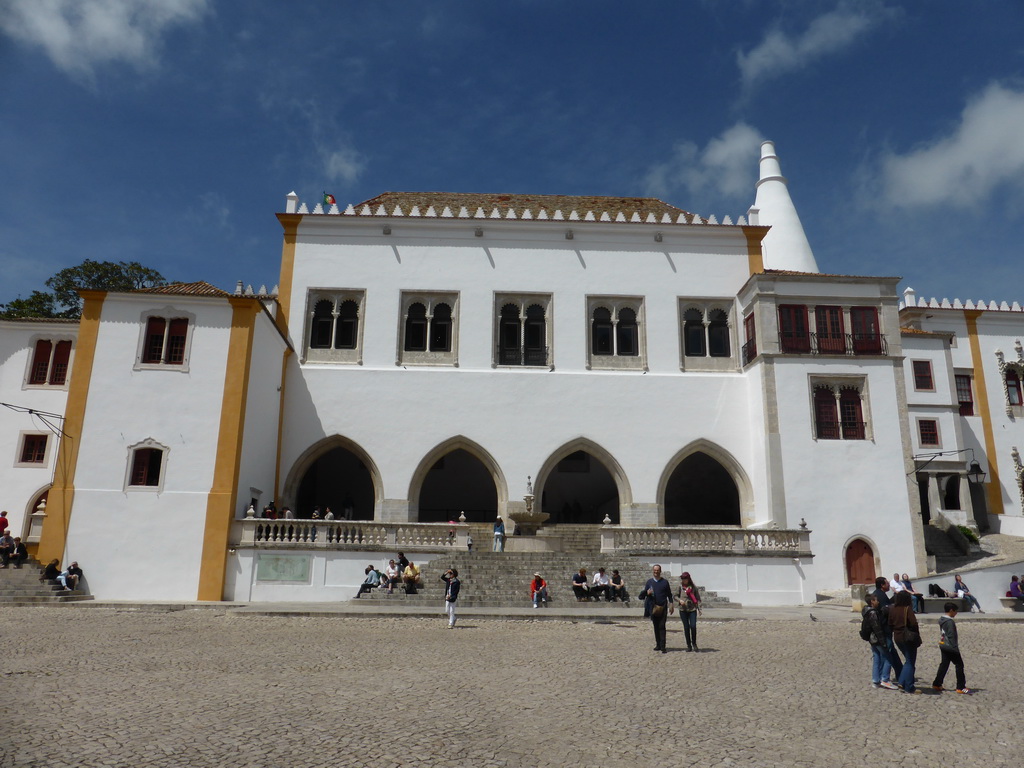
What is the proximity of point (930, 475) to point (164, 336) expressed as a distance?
2573cm

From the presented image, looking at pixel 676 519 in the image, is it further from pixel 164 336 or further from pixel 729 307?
pixel 164 336

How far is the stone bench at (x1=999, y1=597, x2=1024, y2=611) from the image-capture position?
1634 cm

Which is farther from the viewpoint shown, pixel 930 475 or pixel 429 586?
pixel 930 475

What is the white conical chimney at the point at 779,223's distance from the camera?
2864 centimetres

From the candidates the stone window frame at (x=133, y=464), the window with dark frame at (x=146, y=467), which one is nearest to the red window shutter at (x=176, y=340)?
the stone window frame at (x=133, y=464)

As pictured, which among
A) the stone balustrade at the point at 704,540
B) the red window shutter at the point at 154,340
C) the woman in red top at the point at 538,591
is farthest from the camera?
the stone balustrade at the point at 704,540

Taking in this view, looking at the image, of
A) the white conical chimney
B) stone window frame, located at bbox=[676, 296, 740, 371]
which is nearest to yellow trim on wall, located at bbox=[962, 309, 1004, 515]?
the white conical chimney

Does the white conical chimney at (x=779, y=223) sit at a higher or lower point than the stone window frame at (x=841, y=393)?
higher

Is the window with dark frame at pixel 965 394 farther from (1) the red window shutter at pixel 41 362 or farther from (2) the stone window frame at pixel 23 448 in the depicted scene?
(1) the red window shutter at pixel 41 362

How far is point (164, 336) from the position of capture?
60.7 feet

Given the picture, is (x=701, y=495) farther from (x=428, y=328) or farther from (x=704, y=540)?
(x=428, y=328)

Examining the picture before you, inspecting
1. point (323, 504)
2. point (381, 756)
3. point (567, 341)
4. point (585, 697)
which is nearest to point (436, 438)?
point (567, 341)

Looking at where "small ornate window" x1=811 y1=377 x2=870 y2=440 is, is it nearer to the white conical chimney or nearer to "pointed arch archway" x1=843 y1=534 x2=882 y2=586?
"pointed arch archway" x1=843 y1=534 x2=882 y2=586

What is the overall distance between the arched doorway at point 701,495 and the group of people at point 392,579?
12217 millimetres
